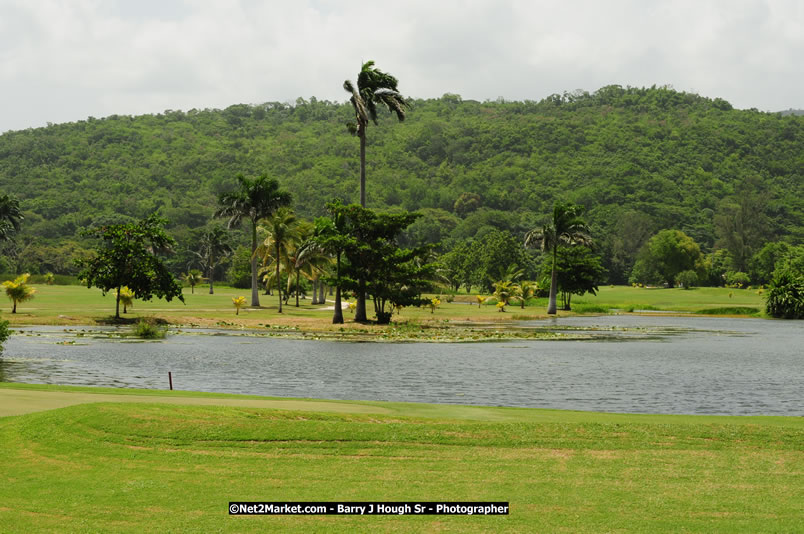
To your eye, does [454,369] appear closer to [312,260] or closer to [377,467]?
[377,467]

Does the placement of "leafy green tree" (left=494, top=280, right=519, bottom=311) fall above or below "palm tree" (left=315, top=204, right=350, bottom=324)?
below

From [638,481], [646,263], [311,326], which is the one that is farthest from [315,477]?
[646,263]

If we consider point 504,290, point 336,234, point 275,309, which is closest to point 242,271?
point 504,290

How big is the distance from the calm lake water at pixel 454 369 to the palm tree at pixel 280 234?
33.2 m

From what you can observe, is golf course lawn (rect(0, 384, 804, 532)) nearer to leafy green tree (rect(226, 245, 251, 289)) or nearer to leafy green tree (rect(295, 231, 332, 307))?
leafy green tree (rect(295, 231, 332, 307))

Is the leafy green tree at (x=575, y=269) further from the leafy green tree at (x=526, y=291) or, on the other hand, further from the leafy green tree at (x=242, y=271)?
the leafy green tree at (x=242, y=271)

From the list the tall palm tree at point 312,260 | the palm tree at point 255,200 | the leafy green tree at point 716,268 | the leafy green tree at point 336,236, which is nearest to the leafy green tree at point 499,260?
the leafy green tree at point 716,268

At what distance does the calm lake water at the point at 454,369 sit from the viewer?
95.2 ft

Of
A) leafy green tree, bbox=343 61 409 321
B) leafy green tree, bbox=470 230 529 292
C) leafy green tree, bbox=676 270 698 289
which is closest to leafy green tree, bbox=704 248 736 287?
leafy green tree, bbox=676 270 698 289

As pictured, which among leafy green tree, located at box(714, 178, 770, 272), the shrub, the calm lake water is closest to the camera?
the calm lake water

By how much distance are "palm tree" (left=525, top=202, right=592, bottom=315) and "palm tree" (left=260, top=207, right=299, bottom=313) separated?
90.2 ft

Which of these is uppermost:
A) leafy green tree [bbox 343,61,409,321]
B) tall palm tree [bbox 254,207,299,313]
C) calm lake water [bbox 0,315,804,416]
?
leafy green tree [bbox 343,61,409,321]

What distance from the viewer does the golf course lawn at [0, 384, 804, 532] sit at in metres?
11.0

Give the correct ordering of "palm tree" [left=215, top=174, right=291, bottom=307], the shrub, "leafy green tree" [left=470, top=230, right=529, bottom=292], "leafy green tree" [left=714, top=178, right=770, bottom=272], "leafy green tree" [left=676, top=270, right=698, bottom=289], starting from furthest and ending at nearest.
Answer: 1. "leafy green tree" [left=714, top=178, right=770, bottom=272]
2. "leafy green tree" [left=676, top=270, right=698, bottom=289]
3. "leafy green tree" [left=470, top=230, right=529, bottom=292]
4. the shrub
5. "palm tree" [left=215, top=174, right=291, bottom=307]
